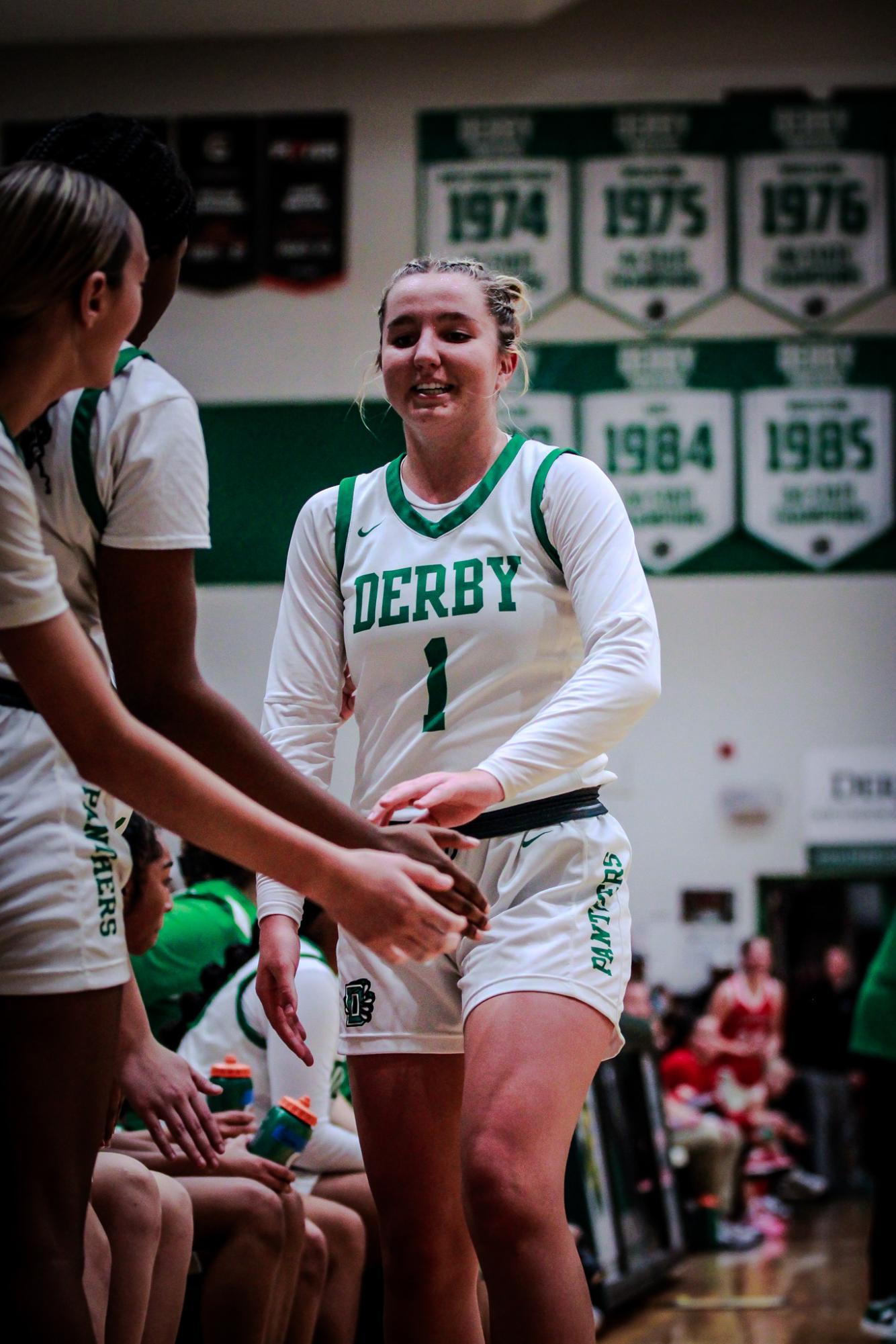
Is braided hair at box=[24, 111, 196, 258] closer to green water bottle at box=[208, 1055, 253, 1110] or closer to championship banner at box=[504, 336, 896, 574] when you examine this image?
green water bottle at box=[208, 1055, 253, 1110]

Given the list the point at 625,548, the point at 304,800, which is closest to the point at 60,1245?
the point at 304,800

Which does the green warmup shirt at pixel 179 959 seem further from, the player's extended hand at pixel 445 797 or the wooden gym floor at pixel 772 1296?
the wooden gym floor at pixel 772 1296

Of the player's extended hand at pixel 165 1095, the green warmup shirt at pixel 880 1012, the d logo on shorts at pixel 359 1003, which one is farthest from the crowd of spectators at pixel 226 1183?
the green warmup shirt at pixel 880 1012

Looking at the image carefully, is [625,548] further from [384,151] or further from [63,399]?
[384,151]

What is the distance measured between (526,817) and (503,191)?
10025mm

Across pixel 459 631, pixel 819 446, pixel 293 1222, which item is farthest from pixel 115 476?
pixel 819 446

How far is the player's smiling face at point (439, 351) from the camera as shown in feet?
8.50

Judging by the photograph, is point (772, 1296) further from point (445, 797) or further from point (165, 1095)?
point (445, 797)

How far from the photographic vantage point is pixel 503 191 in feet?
38.2

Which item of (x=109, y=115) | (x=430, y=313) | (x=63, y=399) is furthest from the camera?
(x=430, y=313)

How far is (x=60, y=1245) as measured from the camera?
158 cm

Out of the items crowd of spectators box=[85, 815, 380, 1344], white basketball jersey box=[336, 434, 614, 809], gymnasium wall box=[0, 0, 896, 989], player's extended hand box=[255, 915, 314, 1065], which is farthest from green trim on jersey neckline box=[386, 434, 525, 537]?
gymnasium wall box=[0, 0, 896, 989]

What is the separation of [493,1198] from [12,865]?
2.70ft

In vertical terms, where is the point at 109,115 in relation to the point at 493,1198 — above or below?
above
